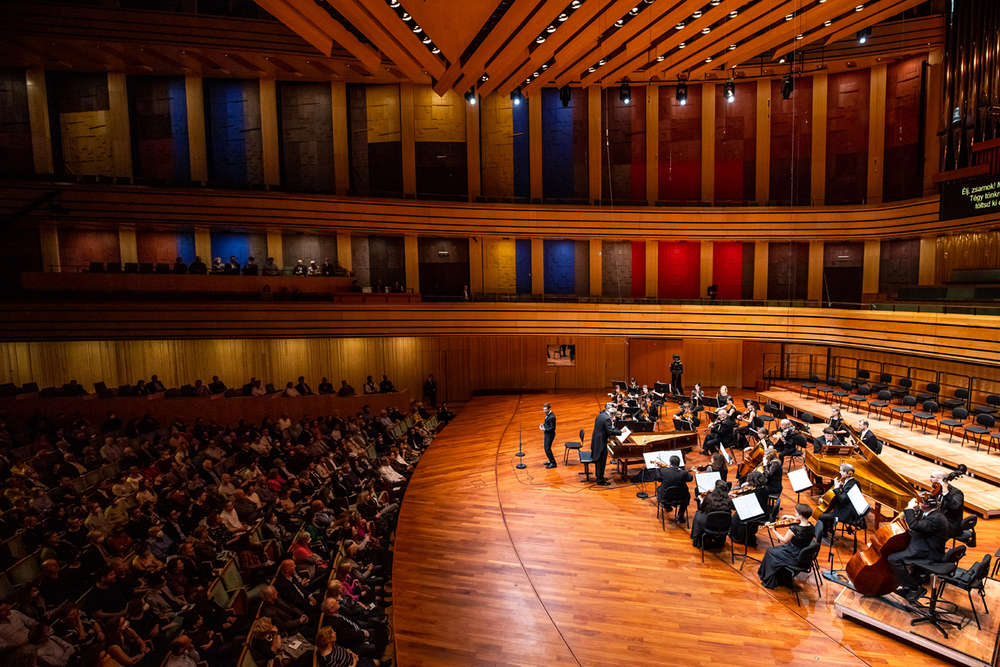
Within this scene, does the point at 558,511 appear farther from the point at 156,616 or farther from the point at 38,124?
the point at 38,124

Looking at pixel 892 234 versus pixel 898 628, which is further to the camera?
pixel 892 234

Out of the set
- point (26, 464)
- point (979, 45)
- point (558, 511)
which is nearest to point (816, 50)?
point (979, 45)

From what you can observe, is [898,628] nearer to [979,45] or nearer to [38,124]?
[979,45]

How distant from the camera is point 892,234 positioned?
15344mm

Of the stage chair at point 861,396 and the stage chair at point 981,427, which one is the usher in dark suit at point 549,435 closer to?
the stage chair at point 981,427

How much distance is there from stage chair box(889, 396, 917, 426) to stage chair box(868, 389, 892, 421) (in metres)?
0.20

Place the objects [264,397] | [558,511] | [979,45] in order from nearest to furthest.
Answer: [558,511]
[979,45]
[264,397]

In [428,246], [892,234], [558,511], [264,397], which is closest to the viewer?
[558,511]

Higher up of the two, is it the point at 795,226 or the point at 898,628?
the point at 795,226

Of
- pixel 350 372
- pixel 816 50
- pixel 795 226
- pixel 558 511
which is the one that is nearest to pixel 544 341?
pixel 350 372

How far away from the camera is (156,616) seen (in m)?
5.12

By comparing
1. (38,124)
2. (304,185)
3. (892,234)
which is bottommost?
(892,234)

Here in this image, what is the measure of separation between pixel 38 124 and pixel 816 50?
22880mm

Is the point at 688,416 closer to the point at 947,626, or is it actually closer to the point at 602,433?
the point at 602,433
